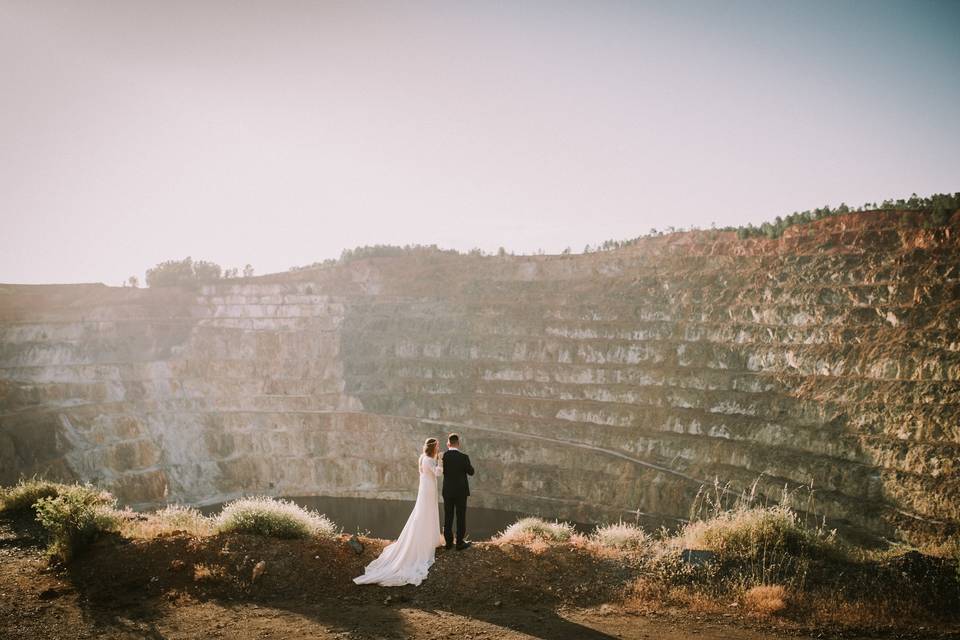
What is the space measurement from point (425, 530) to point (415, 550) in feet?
1.58

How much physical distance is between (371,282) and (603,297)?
29.1m

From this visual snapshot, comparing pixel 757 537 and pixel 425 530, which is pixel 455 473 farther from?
pixel 757 537

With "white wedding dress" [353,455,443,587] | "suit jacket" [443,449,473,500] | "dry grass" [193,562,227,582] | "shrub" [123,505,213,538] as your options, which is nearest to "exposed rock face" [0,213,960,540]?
"suit jacket" [443,449,473,500]

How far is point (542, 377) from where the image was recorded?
179 feet

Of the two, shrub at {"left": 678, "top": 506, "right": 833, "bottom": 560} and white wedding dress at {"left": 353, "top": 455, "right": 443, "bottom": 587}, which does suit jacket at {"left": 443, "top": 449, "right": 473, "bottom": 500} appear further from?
shrub at {"left": 678, "top": 506, "right": 833, "bottom": 560}

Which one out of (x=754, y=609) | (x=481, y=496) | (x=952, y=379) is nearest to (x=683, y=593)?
(x=754, y=609)

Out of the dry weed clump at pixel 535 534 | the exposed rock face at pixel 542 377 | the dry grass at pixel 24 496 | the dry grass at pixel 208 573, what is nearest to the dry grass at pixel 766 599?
the dry weed clump at pixel 535 534

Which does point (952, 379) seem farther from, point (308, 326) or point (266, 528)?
point (308, 326)

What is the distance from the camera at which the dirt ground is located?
10.6 meters

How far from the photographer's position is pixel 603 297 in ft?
187

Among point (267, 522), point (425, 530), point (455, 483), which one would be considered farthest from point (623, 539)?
point (267, 522)

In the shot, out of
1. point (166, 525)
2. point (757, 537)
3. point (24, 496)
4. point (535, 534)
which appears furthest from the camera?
point (24, 496)

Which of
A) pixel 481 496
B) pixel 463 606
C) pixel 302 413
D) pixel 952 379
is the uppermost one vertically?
pixel 952 379

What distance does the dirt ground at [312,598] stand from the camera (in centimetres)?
1058
